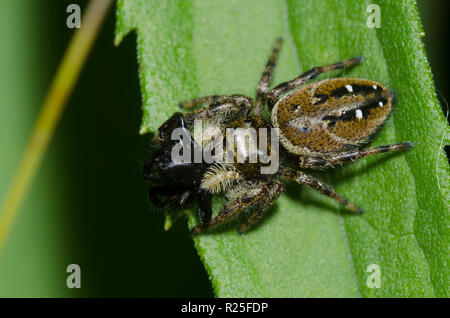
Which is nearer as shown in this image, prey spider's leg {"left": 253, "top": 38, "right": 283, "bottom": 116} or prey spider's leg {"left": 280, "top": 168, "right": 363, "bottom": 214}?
prey spider's leg {"left": 280, "top": 168, "right": 363, "bottom": 214}

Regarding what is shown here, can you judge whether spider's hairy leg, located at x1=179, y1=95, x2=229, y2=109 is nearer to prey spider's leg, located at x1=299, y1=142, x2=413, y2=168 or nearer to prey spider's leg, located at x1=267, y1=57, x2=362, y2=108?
prey spider's leg, located at x1=267, y1=57, x2=362, y2=108

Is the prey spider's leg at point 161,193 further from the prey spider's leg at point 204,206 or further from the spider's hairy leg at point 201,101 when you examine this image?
the spider's hairy leg at point 201,101

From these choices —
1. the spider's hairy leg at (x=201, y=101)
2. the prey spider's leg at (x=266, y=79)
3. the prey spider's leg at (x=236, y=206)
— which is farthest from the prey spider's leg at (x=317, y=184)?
the spider's hairy leg at (x=201, y=101)

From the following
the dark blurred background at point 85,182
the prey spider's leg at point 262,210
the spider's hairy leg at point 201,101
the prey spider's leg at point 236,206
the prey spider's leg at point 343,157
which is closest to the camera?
the prey spider's leg at point 343,157

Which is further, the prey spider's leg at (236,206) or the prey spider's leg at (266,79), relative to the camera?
the prey spider's leg at (266,79)

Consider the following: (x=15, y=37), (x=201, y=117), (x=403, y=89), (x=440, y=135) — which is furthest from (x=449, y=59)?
(x=15, y=37)

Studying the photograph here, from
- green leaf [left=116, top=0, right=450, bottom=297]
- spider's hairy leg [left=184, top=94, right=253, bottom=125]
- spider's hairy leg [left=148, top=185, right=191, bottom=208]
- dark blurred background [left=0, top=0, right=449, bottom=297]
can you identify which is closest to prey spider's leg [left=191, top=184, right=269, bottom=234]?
green leaf [left=116, top=0, right=450, bottom=297]

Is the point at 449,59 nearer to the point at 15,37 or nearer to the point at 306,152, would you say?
the point at 306,152

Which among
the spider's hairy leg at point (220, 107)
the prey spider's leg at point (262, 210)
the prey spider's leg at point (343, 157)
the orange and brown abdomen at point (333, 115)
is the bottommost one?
the prey spider's leg at point (262, 210)
